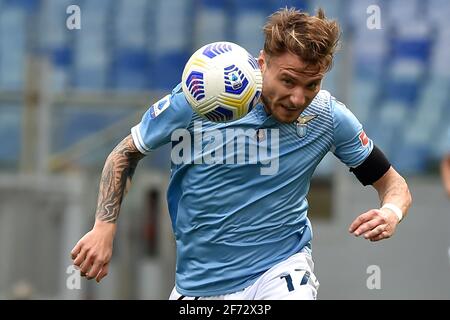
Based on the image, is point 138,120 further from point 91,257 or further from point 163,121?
point 91,257

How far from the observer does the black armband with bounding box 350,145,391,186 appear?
16.9 feet

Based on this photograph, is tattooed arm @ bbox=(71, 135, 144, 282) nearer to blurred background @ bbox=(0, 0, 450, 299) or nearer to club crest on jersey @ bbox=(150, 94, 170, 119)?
club crest on jersey @ bbox=(150, 94, 170, 119)

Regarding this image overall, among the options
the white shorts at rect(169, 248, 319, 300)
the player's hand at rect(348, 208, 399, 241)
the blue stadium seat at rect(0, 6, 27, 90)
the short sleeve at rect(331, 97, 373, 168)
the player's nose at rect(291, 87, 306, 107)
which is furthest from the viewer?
the blue stadium seat at rect(0, 6, 27, 90)

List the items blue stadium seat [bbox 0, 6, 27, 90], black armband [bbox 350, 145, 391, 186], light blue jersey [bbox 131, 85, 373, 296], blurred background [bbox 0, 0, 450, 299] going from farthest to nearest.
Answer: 1. blue stadium seat [bbox 0, 6, 27, 90]
2. blurred background [bbox 0, 0, 450, 299]
3. black armband [bbox 350, 145, 391, 186]
4. light blue jersey [bbox 131, 85, 373, 296]

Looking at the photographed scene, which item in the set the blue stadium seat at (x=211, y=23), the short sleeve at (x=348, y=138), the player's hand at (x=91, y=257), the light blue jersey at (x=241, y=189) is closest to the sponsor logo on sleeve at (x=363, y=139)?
the short sleeve at (x=348, y=138)

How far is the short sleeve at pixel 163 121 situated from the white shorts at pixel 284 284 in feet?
2.60

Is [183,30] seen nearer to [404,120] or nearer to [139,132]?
[404,120]

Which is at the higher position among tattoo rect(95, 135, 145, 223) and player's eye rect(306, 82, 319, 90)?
player's eye rect(306, 82, 319, 90)

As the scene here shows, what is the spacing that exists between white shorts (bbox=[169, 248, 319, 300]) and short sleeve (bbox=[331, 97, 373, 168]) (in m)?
0.56

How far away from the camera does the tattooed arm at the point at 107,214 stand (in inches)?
184

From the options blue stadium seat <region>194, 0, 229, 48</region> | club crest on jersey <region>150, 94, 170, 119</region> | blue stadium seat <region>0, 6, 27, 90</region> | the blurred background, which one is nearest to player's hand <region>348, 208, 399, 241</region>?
club crest on jersey <region>150, 94, 170, 119</region>

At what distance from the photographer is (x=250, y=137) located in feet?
16.2

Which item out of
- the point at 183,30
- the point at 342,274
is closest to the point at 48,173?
the point at 183,30

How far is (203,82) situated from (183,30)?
7249mm
